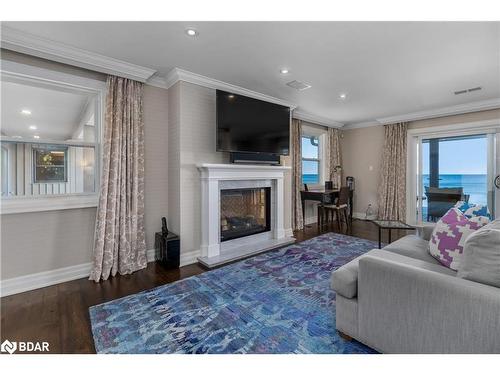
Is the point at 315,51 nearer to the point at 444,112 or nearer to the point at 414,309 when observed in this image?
the point at 414,309

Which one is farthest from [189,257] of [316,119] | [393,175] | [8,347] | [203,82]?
[393,175]

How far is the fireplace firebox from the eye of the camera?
3457 millimetres

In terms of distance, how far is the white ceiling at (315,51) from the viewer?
205cm

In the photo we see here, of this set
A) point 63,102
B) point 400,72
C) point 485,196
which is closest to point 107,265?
point 63,102

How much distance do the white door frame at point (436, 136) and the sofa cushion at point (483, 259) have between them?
4.42m

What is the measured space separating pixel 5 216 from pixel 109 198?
2.84 feet

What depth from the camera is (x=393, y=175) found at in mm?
5262

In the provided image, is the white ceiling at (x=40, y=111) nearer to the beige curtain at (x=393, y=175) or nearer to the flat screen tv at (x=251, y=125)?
the flat screen tv at (x=251, y=125)

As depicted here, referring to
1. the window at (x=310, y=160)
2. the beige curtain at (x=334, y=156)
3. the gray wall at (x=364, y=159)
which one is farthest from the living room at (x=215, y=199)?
the beige curtain at (x=334, y=156)

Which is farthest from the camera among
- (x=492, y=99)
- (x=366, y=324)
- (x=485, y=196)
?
(x=485, y=196)

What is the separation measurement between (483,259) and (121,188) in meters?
3.12

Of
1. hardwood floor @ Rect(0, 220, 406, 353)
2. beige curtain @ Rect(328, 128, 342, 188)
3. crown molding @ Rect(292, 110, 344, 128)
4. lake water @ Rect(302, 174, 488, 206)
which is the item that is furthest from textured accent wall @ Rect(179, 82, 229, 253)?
lake water @ Rect(302, 174, 488, 206)
